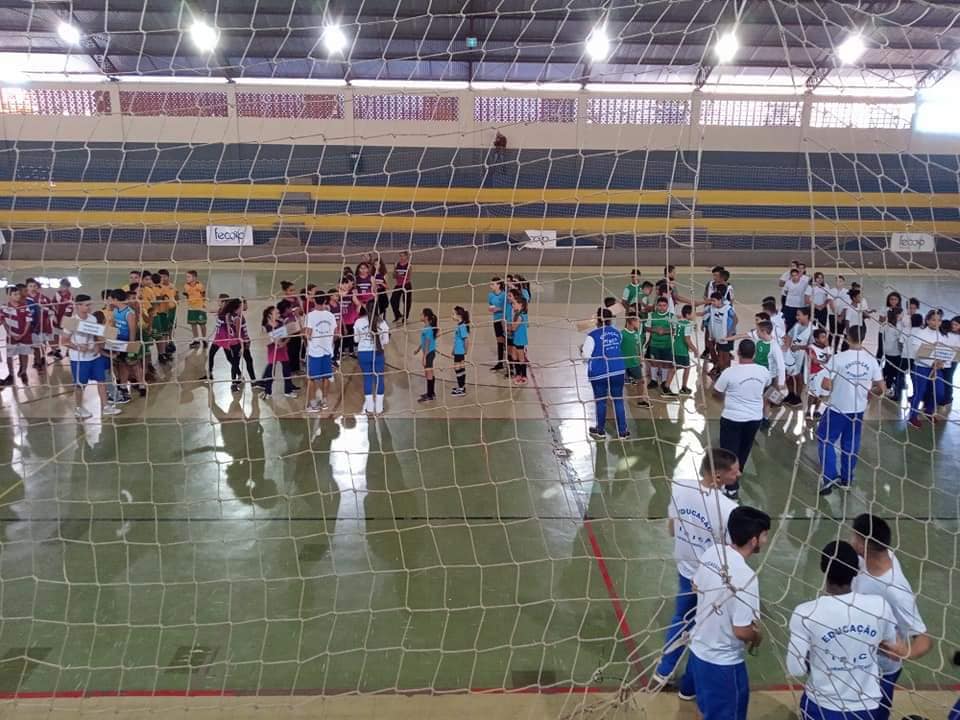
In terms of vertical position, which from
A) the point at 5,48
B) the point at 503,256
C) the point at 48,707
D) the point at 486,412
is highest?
the point at 5,48

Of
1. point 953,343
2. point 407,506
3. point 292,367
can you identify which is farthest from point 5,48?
point 953,343

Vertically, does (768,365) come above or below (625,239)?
below

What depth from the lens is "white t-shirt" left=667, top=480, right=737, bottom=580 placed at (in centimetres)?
352

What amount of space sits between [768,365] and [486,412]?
9.79 feet

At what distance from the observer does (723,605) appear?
3.08m

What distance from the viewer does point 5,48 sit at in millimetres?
16828

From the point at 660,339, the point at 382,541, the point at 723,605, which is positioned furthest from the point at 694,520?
the point at 660,339

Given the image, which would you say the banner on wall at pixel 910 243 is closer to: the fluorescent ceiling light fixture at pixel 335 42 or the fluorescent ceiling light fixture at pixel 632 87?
the fluorescent ceiling light fixture at pixel 632 87

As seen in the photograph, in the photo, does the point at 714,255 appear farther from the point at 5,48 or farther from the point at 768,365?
the point at 5,48

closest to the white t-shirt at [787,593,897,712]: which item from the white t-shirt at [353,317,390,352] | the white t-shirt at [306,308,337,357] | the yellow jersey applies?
the white t-shirt at [353,317,390,352]

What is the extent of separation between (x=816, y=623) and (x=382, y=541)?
128 inches

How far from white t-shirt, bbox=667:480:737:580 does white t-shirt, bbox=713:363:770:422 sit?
6.27ft

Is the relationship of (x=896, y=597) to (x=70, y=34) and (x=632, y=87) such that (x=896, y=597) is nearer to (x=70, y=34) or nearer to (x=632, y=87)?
(x=70, y=34)

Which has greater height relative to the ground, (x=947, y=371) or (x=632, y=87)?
(x=632, y=87)
